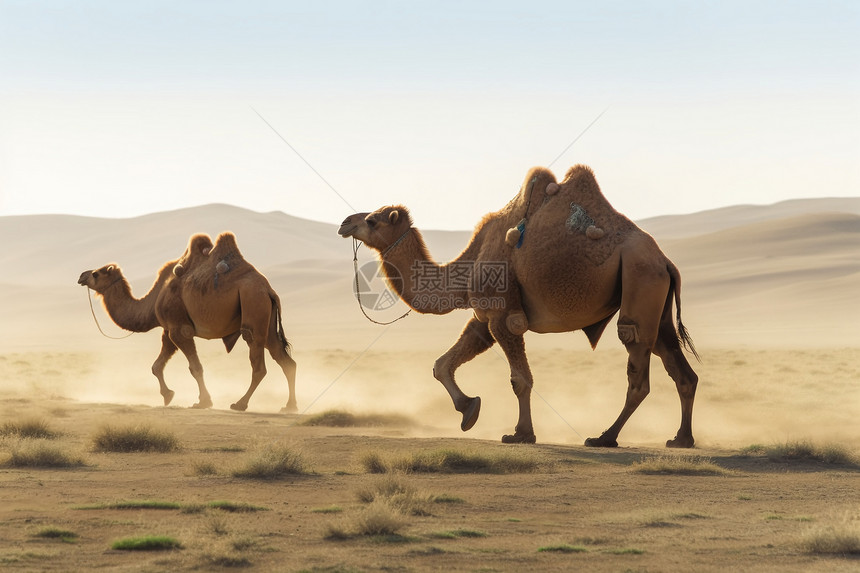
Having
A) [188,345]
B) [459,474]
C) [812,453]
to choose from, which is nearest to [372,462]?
[459,474]

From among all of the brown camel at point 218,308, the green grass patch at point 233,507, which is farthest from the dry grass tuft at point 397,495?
the brown camel at point 218,308

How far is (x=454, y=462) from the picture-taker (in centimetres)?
1138

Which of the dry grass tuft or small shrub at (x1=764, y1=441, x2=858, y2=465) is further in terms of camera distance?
small shrub at (x1=764, y1=441, x2=858, y2=465)

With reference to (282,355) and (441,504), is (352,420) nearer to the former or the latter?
(282,355)

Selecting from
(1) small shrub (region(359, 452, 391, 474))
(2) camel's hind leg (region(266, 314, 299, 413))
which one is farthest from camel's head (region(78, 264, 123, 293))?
(1) small shrub (region(359, 452, 391, 474))

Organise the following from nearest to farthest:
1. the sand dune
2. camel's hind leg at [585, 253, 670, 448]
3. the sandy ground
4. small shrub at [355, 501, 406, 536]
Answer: the sandy ground → small shrub at [355, 501, 406, 536] → camel's hind leg at [585, 253, 670, 448] → the sand dune

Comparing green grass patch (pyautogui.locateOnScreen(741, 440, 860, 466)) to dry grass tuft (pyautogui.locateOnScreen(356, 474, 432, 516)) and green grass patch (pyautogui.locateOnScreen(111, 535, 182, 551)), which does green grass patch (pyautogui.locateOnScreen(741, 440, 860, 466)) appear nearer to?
dry grass tuft (pyautogui.locateOnScreen(356, 474, 432, 516))

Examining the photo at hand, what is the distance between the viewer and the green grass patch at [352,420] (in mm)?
16953

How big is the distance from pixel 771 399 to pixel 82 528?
1831cm

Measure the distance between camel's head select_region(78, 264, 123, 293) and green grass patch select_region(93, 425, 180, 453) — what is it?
915cm

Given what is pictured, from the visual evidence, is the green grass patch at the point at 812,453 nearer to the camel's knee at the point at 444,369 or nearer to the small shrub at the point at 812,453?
the small shrub at the point at 812,453

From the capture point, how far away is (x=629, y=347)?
42.9ft

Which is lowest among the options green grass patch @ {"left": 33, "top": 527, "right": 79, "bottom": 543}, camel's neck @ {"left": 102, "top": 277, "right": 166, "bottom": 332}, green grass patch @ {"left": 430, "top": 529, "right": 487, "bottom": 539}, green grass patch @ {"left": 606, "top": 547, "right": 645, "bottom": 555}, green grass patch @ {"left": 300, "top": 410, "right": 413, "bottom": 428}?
green grass patch @ {"left": 300, "top": 410, "right": 413, "bottom": 428}

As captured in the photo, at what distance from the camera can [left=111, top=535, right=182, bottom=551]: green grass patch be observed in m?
7.51
